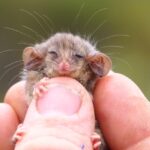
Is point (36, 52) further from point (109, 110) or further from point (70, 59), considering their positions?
point (109, 110)

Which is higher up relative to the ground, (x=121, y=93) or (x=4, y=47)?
(x=4, y=47)

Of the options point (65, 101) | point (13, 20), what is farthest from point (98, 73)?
point (13, 20)

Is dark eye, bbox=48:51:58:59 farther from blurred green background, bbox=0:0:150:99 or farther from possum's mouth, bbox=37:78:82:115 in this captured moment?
blurred green background, bbox=0:0:150:99

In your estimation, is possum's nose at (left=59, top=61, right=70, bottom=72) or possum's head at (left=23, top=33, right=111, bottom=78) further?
possum's head at (left=23, top=33, right=111, bottom=78)

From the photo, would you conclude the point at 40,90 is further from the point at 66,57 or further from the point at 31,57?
the point at 31,57

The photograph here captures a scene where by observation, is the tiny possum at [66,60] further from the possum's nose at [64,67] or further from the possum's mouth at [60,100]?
the possum's mouth at [60,100]

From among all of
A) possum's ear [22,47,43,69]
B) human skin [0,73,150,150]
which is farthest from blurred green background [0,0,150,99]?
human skin [0,73,150,150]
